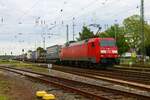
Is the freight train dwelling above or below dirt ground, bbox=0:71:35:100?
above

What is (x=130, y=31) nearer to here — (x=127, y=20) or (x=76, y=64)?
(x=127, y=20)

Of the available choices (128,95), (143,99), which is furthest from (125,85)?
(143,99)

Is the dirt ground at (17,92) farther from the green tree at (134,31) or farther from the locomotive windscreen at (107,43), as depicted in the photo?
the green tree at (134,31)

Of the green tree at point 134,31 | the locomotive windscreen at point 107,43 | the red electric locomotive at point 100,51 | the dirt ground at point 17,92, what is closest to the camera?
the dirt ground at point 17,92

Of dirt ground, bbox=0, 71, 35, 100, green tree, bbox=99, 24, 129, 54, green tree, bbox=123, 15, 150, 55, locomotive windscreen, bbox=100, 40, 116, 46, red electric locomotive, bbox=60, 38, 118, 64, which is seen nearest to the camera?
dirt ground, bbox=0, 71, 35, 100

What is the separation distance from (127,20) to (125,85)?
4240 inches

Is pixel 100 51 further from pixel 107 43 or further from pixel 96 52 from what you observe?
pixel 107 43

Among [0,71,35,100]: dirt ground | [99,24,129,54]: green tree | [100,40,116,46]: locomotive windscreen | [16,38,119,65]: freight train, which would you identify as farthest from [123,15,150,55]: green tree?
[0,71,35,100]: dirt ground

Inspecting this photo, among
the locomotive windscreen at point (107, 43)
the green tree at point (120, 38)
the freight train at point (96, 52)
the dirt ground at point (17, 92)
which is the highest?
the green tree at point (120, 38)

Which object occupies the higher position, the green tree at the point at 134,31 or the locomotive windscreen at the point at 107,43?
the green tree at the point at 134,31

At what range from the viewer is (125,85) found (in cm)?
2141

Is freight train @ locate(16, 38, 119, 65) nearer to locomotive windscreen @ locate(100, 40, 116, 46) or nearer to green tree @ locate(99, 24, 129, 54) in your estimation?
locomotive windscreen @ locate(100, 40, 116, 46)

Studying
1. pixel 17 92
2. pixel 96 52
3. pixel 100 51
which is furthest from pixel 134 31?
pixel 17 92

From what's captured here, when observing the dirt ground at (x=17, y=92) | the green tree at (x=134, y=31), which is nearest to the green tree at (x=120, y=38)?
the green tree at (x=134, y=31)
